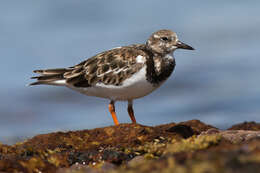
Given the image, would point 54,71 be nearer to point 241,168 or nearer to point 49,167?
point 49,167

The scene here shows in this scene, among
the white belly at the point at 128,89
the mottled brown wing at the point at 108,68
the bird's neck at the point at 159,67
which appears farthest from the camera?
the mottled brown wing at the point at 108,68

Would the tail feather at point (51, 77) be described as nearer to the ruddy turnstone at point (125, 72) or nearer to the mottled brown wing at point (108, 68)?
the ruddy turnstone at point (125, 72)

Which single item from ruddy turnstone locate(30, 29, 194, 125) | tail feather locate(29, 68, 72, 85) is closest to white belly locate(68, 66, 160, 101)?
ruddy turnstone locate(30, 29, 194, 125)

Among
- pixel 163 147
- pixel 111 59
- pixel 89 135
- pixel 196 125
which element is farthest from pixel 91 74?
pixel 163 147

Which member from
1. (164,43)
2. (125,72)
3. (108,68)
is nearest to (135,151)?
(125,72)

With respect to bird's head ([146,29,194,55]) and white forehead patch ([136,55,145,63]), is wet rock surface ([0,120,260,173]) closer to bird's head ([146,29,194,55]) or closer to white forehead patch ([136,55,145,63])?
white forehead patch ([136,55,145,63])

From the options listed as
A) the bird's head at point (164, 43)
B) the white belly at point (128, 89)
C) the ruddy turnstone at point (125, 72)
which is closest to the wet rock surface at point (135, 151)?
the white belly at point (128, 89)
